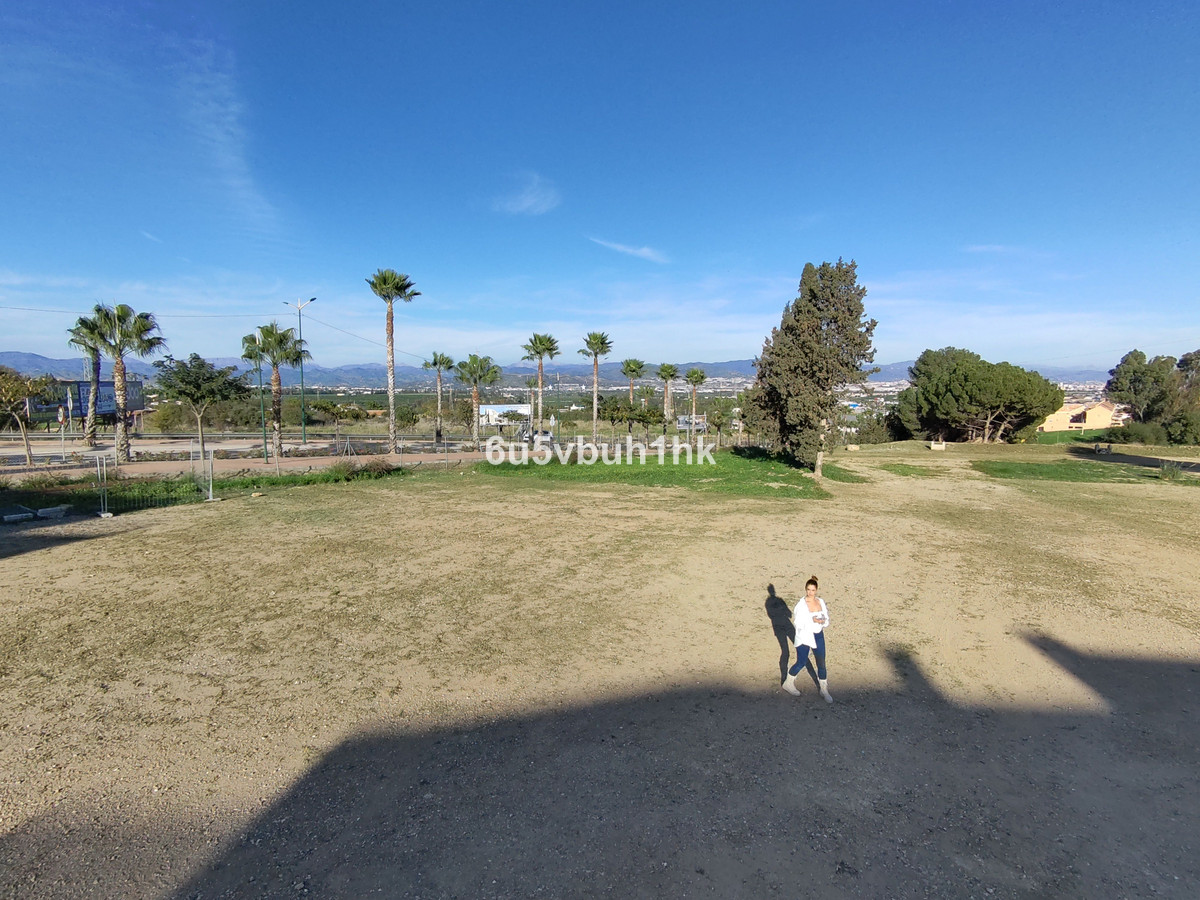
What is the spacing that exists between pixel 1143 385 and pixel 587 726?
252 feet

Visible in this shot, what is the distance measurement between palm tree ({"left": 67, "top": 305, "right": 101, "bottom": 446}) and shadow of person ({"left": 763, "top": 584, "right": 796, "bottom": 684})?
3031 centimetres

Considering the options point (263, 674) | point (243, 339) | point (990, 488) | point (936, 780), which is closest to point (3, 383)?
point (243, 339)

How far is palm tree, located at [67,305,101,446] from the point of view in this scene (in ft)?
80.5

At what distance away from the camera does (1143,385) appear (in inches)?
2248

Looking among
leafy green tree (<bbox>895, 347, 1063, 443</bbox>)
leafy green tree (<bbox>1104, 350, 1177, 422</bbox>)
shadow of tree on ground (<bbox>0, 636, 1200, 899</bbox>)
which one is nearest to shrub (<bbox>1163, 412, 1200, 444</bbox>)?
leafy green tree (<bbox>895, 347, 1063, 443</bbox>)

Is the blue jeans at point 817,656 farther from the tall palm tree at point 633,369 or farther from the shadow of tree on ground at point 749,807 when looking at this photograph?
the tall palm tree at point 633,369

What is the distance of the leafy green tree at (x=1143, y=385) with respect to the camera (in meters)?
51.7

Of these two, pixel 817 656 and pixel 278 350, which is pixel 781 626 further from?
pixel 278 350

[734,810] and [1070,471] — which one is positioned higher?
[1070,471]

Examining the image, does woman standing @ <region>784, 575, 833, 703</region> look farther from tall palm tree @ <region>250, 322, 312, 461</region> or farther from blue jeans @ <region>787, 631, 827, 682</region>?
tall palm tree @ <region>250, 322, 312, 461</region>

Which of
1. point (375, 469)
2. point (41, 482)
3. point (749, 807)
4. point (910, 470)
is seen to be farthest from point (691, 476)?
point (41, 482)

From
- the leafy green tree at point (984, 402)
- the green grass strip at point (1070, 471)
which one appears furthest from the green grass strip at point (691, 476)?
the leafy green tree at point (984, 402)

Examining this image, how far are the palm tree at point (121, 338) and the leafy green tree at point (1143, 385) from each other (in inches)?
2913

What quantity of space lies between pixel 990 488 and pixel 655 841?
73.8 ft
